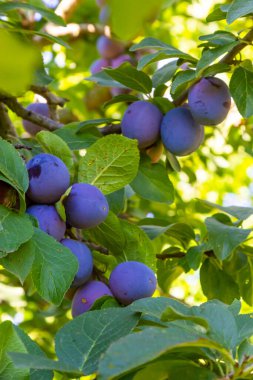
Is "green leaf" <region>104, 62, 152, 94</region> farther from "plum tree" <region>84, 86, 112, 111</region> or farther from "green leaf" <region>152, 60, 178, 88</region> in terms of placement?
"plum tree" <region>84, 86, 112, 111</region>

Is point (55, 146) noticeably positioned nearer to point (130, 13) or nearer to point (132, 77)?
point (132, 77)

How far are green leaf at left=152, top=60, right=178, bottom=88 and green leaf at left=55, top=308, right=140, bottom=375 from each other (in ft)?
1.89

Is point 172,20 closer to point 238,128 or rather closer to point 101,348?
point 238,128

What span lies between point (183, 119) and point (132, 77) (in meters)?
0.13

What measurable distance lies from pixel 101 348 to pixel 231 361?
13cm

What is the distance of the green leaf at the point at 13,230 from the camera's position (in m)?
0.65

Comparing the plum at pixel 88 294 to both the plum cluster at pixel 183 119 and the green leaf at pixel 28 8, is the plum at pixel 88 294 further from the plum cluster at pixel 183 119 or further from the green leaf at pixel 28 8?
the green leaf at pixel 28 8

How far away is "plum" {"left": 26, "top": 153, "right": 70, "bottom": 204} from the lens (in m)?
0.77

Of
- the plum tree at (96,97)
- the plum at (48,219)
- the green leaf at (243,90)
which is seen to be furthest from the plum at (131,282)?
the plum tree at (96,97)

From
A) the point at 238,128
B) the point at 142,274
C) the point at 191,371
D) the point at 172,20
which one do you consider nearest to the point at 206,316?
the point at 191,371

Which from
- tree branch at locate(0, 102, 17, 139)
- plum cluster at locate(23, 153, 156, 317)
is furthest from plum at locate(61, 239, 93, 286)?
tree branch at locate(0, 102, 17, 139)

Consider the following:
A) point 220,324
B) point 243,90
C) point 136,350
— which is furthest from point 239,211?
point 136,350

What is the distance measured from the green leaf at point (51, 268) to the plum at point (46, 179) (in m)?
0.07

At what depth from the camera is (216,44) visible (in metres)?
0.94
